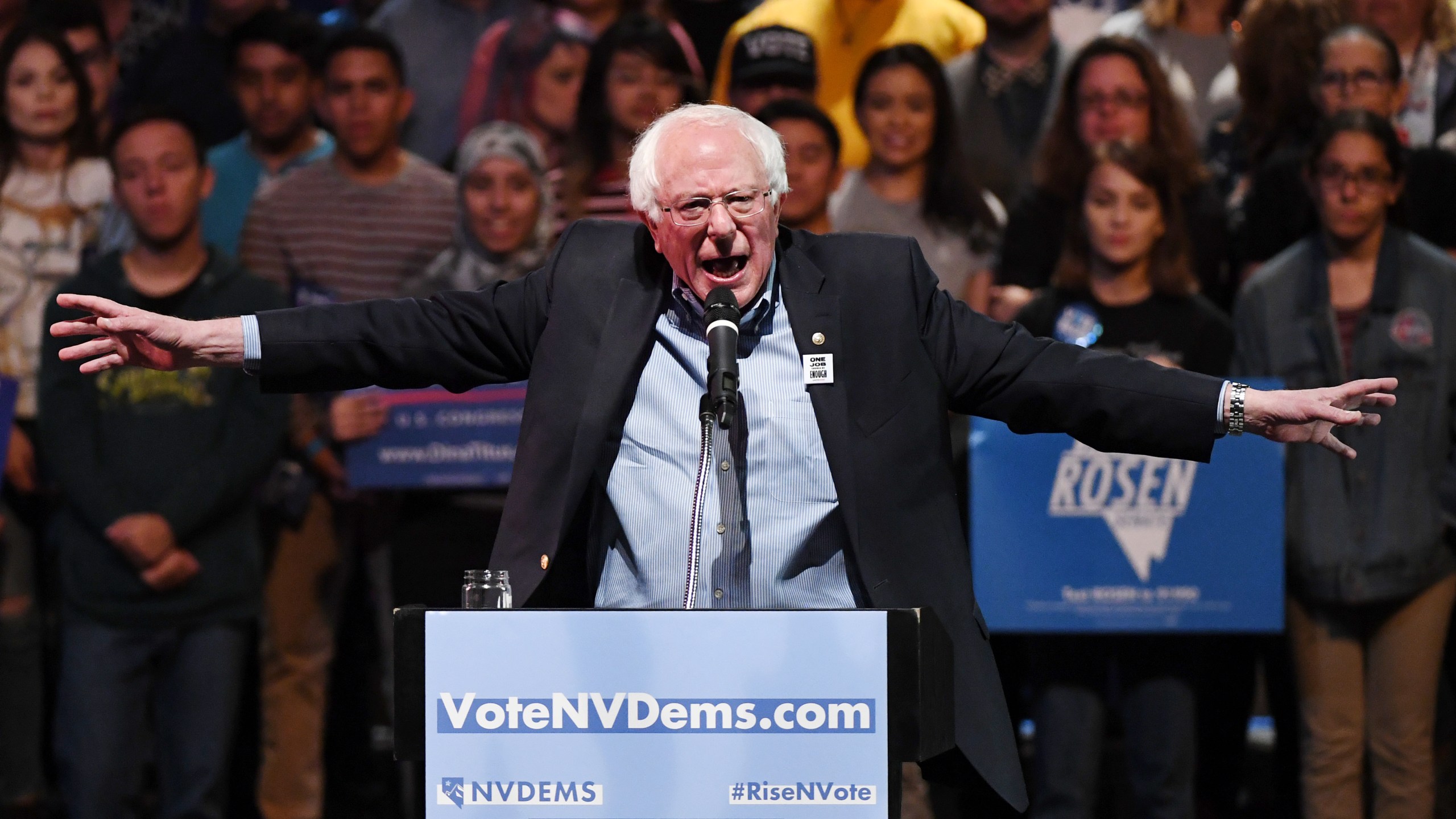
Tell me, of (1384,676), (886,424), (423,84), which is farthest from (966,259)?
(886,424)

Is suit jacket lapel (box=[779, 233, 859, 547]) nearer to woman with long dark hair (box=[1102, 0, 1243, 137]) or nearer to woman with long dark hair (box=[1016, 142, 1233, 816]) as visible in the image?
woman with long dark hair (box=[1016, 142, 1233, 816])

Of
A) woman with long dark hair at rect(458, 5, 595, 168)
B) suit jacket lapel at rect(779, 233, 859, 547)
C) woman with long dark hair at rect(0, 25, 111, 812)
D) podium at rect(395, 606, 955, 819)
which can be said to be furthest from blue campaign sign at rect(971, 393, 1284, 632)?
woman with long dark hair at rect(0, 25, 111, 812)

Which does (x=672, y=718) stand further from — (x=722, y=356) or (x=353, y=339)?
(x=353, y=339)

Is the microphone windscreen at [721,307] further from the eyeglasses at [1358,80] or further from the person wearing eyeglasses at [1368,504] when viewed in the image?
the eyeglasses at [1358,80]

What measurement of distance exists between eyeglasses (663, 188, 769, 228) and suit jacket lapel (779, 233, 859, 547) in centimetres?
16

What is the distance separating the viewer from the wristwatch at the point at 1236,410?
2998mm

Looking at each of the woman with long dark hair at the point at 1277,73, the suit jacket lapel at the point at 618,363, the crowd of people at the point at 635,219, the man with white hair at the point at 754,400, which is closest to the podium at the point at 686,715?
the man with white hair at the point at 754,400

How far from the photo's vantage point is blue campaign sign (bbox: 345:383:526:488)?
5.34 m

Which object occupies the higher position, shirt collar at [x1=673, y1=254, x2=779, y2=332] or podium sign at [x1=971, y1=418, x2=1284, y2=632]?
shirt collar at [x1=673, y1=254, x2=779, y2=332]

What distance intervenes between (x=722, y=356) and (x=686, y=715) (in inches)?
20.9

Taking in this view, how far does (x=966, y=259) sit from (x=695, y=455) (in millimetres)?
2837

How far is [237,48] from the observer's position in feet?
21.0

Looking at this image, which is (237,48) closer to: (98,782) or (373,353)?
(98,782)

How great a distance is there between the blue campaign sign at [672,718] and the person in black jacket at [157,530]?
295 cm
